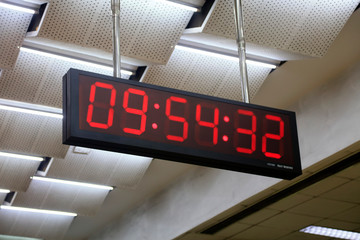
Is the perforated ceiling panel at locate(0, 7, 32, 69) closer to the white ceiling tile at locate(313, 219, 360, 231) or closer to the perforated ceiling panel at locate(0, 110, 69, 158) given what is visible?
the perforated ceiling panel at locate(0, 110, 69, 158)

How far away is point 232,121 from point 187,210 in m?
5.81

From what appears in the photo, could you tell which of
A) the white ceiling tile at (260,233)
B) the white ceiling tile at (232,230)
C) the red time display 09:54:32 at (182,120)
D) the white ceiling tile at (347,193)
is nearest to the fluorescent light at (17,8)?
the red time display 09:54:32 at (182,120)

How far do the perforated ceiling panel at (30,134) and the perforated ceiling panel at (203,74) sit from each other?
171 cm

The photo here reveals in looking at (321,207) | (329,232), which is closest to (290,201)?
(321,207)

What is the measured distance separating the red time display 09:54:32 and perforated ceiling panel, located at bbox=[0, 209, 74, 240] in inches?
288

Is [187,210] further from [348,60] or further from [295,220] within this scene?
[348,60]

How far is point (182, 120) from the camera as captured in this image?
475 cm

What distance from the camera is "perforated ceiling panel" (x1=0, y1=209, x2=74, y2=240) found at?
11.5m

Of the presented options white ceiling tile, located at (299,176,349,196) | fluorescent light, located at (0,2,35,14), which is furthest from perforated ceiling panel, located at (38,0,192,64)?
white ceiling tile, located at (299,176,349,196)

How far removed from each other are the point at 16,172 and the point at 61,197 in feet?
3.82

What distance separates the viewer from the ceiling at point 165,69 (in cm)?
658

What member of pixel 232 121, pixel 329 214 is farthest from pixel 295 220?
pixel 232 121

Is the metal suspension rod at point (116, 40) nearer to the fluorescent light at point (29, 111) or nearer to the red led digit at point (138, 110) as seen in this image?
the red led digit at point (138, 110)

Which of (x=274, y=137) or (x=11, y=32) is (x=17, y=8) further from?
(x=274, y=137)
